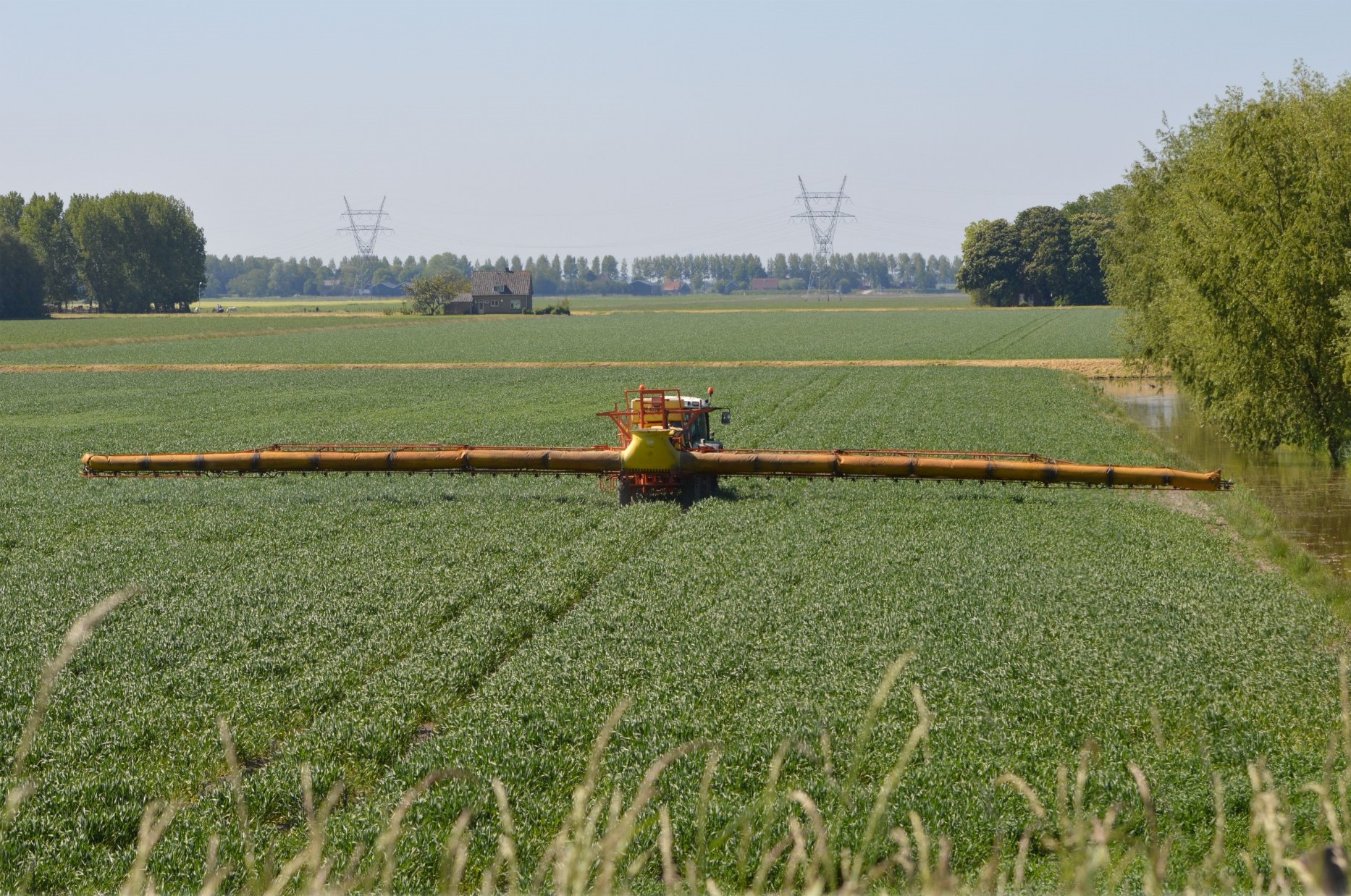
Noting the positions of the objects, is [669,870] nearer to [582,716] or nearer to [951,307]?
[582,716]

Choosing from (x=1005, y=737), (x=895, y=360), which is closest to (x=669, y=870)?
(x=1005, y=737)

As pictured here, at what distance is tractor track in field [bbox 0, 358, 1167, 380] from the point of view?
7344 cm

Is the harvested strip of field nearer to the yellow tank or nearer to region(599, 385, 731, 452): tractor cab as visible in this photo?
region(599, 385, 731, 452): tractor cab

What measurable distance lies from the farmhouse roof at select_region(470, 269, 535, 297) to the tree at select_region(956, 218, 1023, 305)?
64029mm

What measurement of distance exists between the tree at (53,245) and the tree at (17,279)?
1030 centimetres

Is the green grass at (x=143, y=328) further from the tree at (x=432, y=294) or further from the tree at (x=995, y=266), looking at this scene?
the tree at (x=995, y=266)

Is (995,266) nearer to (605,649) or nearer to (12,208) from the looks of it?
(12,208)

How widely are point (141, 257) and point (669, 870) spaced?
7394 inches

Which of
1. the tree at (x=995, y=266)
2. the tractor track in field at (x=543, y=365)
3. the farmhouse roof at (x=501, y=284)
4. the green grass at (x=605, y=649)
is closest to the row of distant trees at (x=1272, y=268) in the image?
the green grass at (x=605, y=649)

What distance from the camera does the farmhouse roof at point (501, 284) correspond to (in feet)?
594

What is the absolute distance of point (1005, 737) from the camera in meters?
12.3

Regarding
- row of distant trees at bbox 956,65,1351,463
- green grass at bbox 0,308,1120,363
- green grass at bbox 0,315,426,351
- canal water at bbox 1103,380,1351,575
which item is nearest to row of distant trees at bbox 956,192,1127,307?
green grass at bbox 0,308,1120,363

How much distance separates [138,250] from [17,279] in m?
24.1

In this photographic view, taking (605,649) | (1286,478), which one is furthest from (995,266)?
(605,649)
